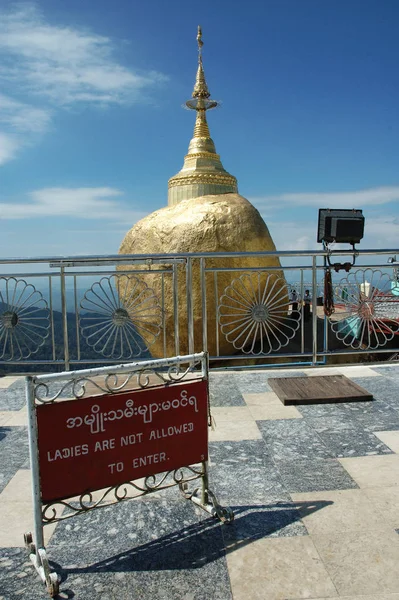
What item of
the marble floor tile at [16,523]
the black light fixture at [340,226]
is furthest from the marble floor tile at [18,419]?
the black light fixture at [340,226]

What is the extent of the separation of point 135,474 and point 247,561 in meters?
0.65

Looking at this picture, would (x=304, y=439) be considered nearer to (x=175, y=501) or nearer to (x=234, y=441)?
(x=234, y=441)

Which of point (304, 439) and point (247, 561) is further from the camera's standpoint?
point (304, 439)

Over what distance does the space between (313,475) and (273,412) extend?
1.15 meters

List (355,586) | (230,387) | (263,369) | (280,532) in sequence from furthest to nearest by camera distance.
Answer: (263,369)
(230,387)
(280,532)
(355,586)

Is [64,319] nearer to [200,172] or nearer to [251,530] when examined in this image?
[251,530]

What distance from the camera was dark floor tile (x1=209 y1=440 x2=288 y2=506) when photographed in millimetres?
2609

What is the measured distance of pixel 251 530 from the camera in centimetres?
228

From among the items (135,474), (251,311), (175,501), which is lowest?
(175,501)

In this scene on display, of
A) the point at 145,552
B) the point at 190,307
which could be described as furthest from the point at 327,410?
the point at 145,552

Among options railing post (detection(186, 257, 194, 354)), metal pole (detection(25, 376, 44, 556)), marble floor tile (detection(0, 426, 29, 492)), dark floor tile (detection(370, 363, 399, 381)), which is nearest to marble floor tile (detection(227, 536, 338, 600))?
metal pole (detection(25, 376, 44, 556))

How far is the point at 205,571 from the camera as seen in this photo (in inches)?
78.1

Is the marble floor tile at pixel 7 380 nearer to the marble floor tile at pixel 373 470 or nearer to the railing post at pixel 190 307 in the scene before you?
the railing post at pixel 190 307

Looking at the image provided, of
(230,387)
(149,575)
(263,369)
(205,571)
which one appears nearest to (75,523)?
(149,575)
